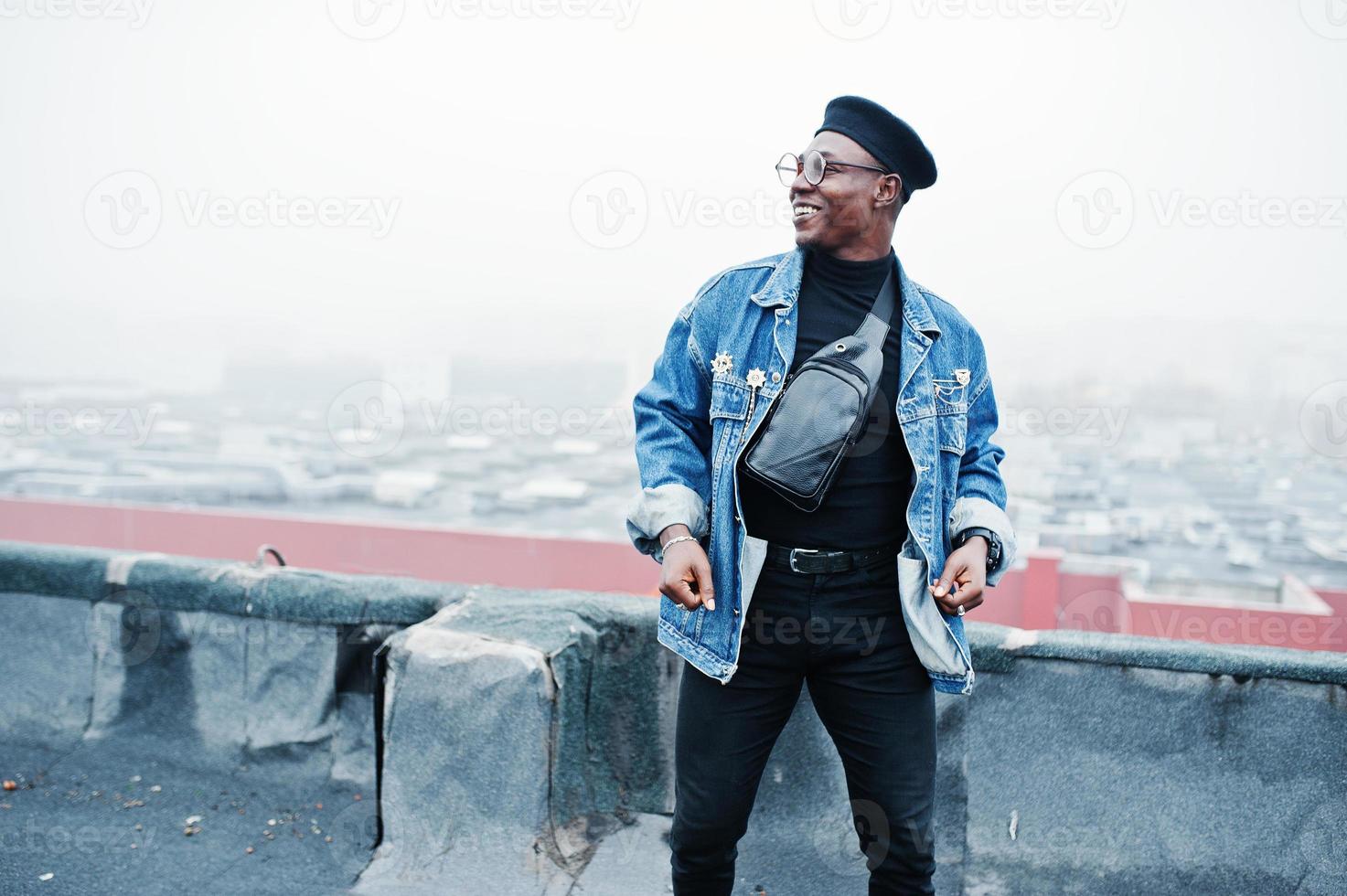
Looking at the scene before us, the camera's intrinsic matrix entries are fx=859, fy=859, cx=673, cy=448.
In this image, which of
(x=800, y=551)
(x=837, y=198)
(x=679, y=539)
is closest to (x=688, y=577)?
(x=679, y=539)

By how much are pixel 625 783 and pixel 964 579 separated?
4.25ft

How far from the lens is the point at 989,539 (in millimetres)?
1540

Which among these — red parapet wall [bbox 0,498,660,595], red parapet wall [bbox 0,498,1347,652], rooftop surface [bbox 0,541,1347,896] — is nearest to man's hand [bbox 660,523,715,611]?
rooftop surface [bbox 0,541,1347,896]

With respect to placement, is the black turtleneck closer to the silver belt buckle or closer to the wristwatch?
the silver belt buckle

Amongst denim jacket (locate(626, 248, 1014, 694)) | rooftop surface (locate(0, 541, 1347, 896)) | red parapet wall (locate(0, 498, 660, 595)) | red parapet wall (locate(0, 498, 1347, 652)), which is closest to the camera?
denim jacket (locate(626, 248, 1014, 694))

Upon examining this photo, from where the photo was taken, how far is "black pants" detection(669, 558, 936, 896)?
1.47m

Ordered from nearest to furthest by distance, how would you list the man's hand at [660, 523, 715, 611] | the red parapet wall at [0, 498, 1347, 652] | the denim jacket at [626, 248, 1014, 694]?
1. the man's hand at [660, 523, 715, 611]
2. the denim jacket at [626, 248, 1014, 694]
3. the red parapet wall at [0, 498, 1347, 652]

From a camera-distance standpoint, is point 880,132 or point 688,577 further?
point 880,132

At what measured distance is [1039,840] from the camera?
2.17 metres

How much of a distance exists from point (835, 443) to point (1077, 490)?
7.06 m

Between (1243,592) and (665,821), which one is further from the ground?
(665,821)

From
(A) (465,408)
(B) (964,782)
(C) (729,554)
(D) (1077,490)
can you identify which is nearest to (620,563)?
(A) (465,408)

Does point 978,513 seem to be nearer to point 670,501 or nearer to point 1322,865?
point 670,501

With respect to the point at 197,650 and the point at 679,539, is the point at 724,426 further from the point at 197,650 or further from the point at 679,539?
the point at 197,650
